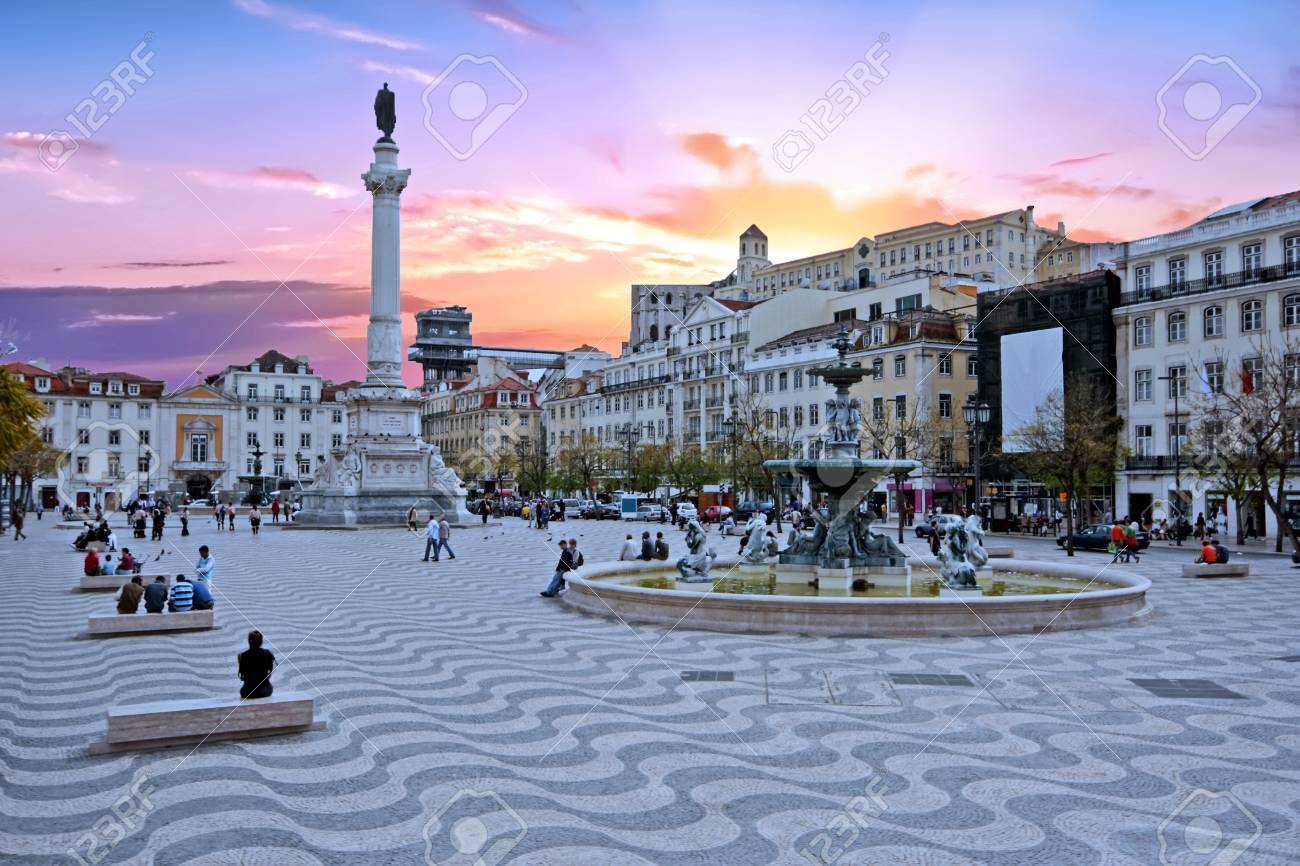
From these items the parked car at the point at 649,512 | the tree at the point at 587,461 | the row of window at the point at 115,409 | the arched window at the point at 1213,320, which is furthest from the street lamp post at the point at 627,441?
A: the row of window at the point at 115,409

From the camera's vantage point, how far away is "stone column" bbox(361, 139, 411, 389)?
49094 mm

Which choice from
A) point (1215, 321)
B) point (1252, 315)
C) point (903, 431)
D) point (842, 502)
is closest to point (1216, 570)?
point (842, 502)

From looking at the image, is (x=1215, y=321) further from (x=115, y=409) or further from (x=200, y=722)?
(x=115, y=409)

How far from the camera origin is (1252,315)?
46031 mm

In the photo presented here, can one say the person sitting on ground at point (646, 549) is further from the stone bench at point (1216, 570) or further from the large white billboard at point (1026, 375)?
the large white billboard at point (1026, 375)

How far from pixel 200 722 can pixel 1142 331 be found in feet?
164

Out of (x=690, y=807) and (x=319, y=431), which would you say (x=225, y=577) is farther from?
(x=319, y=431)

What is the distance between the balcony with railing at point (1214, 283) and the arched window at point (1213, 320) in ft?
2.68

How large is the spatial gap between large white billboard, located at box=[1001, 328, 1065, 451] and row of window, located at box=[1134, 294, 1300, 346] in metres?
4.37

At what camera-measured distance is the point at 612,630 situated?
16.0m

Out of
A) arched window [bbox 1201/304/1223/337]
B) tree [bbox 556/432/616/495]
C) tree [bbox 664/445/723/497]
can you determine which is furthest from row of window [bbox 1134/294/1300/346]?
tree [bbox 556/432/616/495]

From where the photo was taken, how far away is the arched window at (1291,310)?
44.2 m

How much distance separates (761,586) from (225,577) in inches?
491

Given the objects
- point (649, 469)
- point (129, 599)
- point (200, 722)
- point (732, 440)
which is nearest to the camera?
point (200, 722)
